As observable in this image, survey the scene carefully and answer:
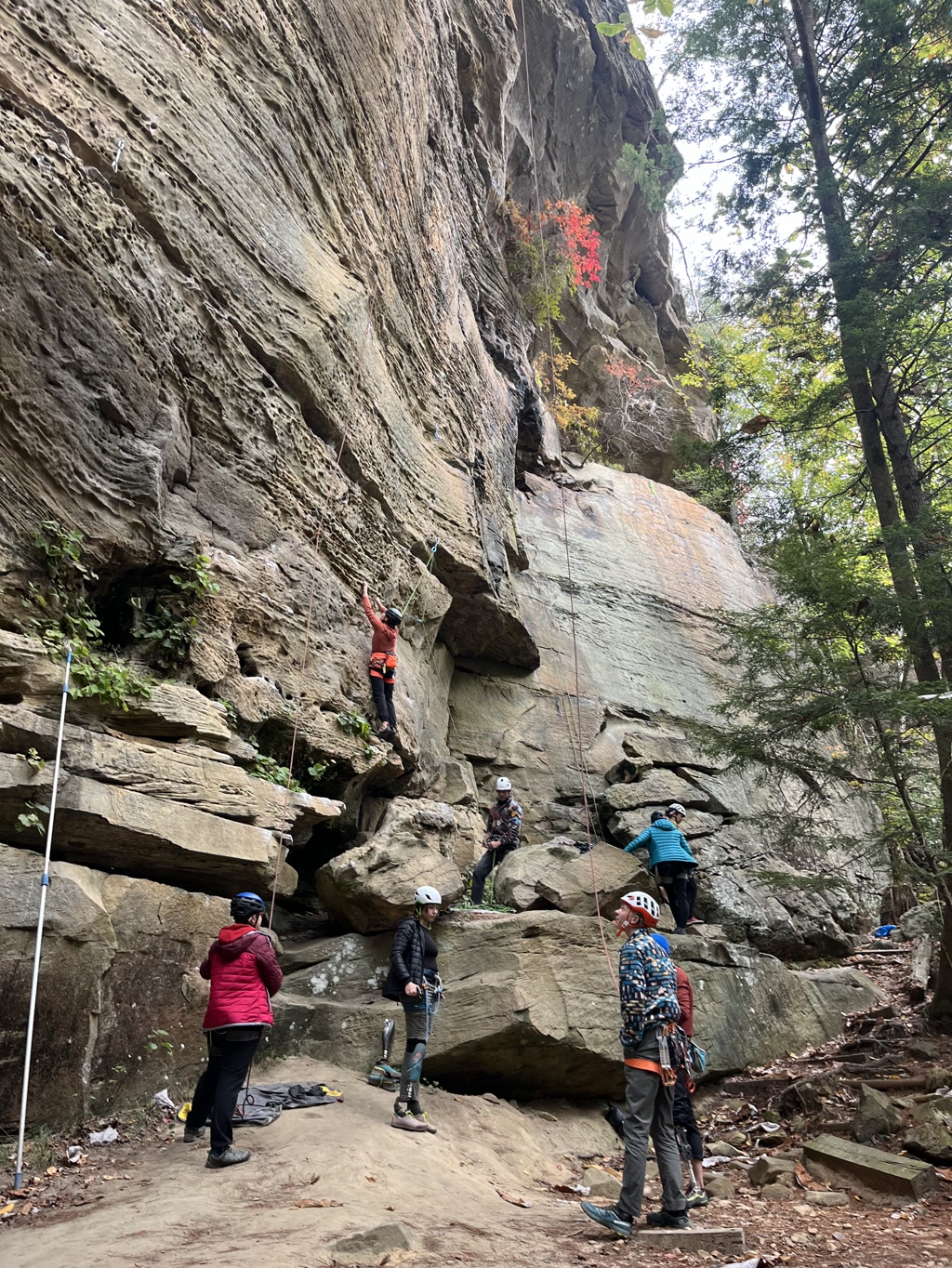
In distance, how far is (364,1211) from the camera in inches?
180

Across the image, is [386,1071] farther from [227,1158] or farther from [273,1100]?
[227,1158]

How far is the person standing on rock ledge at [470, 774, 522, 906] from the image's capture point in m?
10.4

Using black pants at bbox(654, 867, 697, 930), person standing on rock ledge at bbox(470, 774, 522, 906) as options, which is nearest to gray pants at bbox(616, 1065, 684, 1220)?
person standing on rock ledge at bbox(470, 774, 522, 906)

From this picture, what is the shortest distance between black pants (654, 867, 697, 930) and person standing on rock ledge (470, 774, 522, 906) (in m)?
1.96

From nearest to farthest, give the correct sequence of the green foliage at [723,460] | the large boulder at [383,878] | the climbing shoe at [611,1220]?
the climbing shoe at [611,1220]
the large boulder at [383,878]
the green foliage at [723,460]

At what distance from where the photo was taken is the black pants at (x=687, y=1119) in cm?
622

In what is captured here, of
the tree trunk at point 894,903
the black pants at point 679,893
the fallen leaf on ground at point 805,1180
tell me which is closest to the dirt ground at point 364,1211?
the fallen leaf on ground at point 805,1180

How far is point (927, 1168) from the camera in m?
5.95

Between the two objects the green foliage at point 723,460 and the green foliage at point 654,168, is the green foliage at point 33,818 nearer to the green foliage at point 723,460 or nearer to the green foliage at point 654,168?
the green foliage at point 723,460

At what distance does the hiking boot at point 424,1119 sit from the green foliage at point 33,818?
11.7 ft

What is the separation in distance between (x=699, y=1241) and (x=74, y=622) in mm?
6235

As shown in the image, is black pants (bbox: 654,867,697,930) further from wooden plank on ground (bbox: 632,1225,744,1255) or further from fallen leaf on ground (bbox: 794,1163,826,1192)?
wooden plank on ground (bbox: 632,1225,744,1255)

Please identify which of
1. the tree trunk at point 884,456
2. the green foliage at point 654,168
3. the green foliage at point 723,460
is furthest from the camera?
the green foliage at point 654,168

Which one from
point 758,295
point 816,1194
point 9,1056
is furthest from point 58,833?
point 758,295
